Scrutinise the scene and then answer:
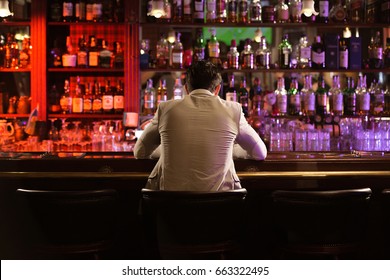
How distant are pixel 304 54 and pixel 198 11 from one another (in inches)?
38.1

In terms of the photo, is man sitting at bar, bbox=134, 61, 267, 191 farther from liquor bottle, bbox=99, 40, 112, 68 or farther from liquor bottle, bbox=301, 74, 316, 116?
liquor bottle, bbox=99, 40, 112, 68

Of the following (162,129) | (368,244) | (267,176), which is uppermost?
(162,129)

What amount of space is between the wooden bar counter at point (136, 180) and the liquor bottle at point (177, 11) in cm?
217

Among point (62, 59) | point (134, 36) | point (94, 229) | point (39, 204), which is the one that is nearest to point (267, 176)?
point (94, 229)

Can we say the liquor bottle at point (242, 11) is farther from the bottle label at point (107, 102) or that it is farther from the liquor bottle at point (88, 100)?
the liquor bottle at point (88, 100)

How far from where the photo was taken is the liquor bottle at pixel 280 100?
5.07m

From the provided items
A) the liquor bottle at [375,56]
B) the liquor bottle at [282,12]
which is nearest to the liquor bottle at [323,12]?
the liquor bottle at [282,12]

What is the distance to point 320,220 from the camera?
2.62m

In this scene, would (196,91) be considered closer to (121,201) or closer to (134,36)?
(121,201)

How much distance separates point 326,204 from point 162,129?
0.79 metres

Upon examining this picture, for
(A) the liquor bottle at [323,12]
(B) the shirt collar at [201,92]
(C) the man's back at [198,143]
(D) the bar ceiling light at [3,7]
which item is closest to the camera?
(C) the man's back at [198,143]

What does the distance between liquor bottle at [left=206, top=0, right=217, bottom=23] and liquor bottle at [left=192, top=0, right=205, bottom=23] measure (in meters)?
0.05

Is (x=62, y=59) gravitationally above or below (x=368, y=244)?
above

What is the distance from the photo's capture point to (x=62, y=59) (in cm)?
532
